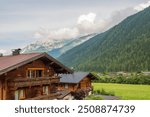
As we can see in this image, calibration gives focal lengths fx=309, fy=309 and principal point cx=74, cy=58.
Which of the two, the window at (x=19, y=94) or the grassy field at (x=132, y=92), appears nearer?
the window at (x=19, y=94)

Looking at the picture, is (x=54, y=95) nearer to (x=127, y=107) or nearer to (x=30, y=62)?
(x=30, y=62)

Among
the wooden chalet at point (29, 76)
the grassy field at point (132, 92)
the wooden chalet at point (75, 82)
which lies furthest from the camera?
the grassy field at point (132, 92)

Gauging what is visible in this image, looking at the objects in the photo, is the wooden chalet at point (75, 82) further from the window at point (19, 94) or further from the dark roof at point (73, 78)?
the window at point (19, 94)

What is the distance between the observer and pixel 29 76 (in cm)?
2494

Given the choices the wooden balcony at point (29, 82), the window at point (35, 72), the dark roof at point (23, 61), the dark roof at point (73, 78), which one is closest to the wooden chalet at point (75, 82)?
the dark roof at point (73, 78)

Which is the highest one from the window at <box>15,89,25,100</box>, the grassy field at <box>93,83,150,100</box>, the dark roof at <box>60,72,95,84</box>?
the dark roof at <box>60,72,95,84</box>

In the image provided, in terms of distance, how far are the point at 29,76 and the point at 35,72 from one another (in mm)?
857

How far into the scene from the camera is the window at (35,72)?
2494 cm

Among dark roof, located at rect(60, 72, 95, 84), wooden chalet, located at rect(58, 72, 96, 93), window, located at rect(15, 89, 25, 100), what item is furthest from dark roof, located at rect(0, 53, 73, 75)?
dark roof, located at rect(60, 72, 95, 84)

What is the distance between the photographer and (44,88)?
Answer: 27031mm

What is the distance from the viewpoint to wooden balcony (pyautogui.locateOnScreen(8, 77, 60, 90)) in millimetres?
22236

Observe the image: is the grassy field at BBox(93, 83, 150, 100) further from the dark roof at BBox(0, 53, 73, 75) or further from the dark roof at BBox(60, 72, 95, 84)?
the dark roof at BBox(0, 53, 73, 75)

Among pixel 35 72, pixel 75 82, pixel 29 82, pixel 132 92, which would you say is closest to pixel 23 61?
pixel 29 82

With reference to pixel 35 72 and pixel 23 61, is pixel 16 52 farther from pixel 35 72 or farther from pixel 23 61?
pixel 23 61
